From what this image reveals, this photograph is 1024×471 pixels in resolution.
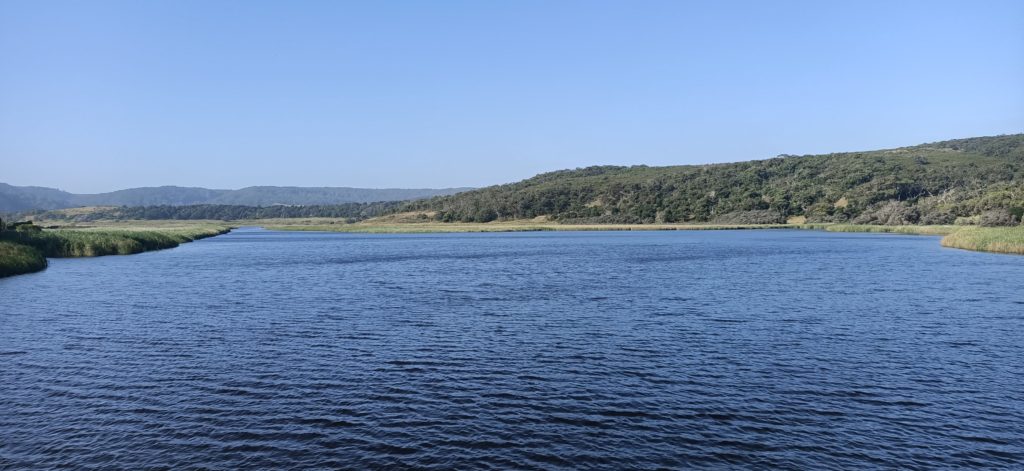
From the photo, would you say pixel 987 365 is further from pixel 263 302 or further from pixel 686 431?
pixel 263 302

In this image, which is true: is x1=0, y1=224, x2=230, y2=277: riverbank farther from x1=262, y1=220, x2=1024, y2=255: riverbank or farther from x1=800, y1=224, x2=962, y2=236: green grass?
x1=800, y1=224, x2=962, y2=236: green grass

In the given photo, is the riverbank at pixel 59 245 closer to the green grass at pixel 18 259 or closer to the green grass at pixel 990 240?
the green grass at pixel 18 259

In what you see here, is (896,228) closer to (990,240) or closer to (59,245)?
(990,240)

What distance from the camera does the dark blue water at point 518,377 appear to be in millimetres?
17172

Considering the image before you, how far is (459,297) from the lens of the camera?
4462cm

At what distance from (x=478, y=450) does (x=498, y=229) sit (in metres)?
166

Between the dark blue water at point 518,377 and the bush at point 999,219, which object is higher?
the bush at point 999,219

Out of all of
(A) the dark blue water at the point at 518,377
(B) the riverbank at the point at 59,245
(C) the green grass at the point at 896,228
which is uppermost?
(B) the riverbank at the point at 59,245

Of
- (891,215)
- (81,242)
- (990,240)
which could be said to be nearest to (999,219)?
(990,240)

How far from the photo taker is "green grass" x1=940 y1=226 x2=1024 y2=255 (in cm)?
7719

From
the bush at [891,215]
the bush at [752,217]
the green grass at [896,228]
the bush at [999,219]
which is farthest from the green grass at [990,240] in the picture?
the bush at [752,217]

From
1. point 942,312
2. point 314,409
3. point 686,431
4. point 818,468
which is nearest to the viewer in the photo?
point 818,468

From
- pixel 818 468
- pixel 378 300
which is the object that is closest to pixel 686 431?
A: pixel 818 468

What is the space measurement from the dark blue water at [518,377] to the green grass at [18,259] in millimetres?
13001
